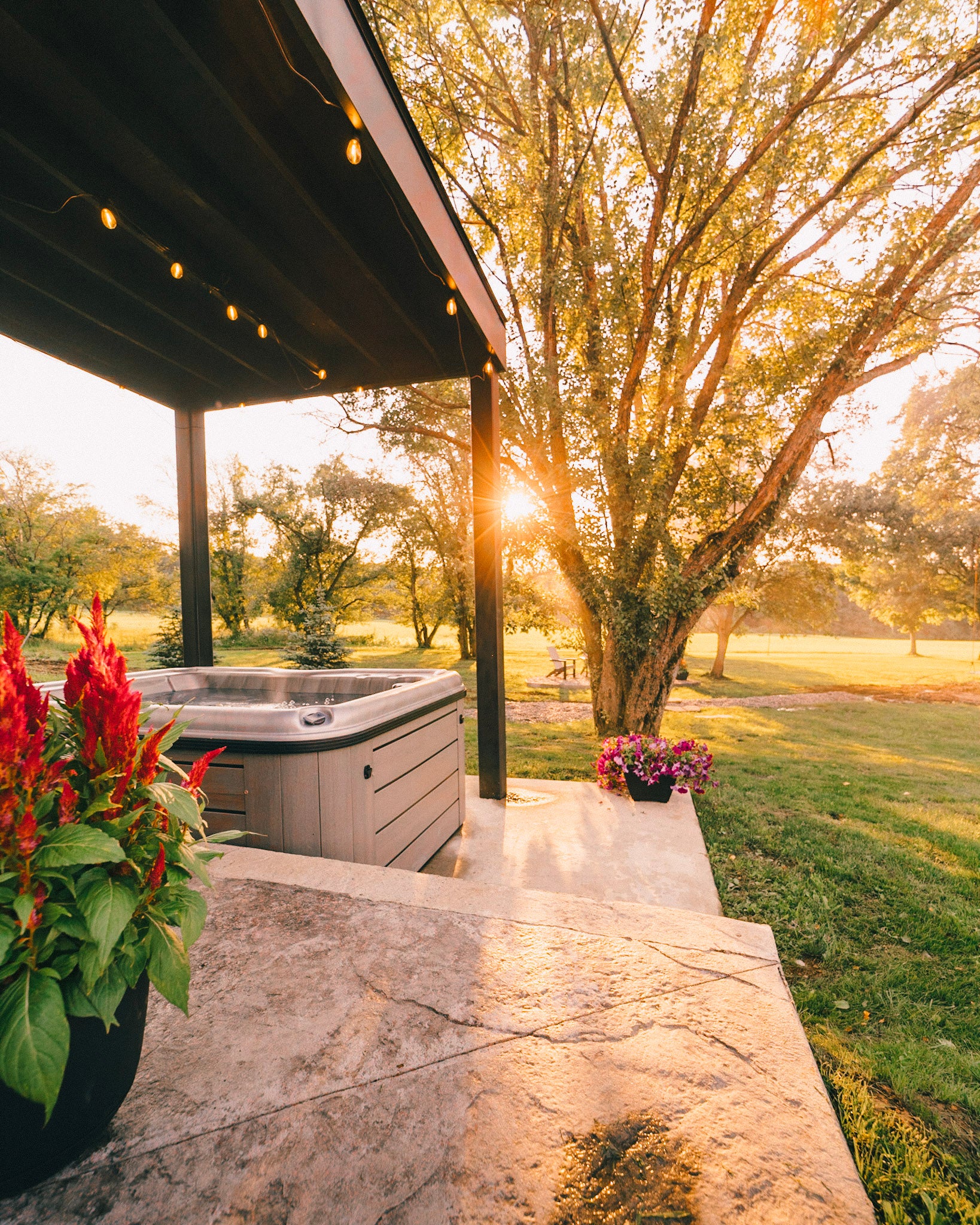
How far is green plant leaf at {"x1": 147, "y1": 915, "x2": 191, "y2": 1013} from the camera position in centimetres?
69

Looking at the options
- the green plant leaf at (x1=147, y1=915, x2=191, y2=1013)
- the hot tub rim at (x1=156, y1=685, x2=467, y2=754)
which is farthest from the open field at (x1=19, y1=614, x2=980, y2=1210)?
the green plant leaf at (x1=147, y1=915, x2=191, y2=1013)

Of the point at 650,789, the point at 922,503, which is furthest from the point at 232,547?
the point at 922,503

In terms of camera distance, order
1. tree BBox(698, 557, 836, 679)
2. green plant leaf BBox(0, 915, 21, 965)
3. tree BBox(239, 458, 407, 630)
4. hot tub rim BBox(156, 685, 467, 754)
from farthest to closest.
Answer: tree BBox(239, 458, 407, 630) → tree BBox(698, 557, 836, 679) → hot tub rim BBox(156, 685, 467, 754) → green plant leaf BBox(0, 915, 21, 965)

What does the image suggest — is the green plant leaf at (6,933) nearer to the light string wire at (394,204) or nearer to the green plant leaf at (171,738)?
the green plant leaf at (171,738)

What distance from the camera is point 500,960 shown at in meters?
1.27

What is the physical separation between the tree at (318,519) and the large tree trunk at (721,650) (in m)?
6.79

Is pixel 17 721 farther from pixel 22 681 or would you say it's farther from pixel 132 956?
pixel 132 956

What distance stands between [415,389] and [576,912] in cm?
523

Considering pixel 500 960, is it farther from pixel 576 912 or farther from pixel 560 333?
pixel 560 333

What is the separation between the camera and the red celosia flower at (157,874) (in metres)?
0.72

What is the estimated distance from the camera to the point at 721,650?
11.8 meters

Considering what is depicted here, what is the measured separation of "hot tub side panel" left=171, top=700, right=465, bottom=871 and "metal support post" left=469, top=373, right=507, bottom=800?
100cm

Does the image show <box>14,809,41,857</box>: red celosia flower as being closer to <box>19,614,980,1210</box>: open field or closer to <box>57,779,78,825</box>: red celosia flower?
<box>57,779,78,825</box>: red celosia flower

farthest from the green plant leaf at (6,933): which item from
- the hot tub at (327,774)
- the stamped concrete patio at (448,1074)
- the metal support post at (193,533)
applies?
the metal support post at (193,533)
